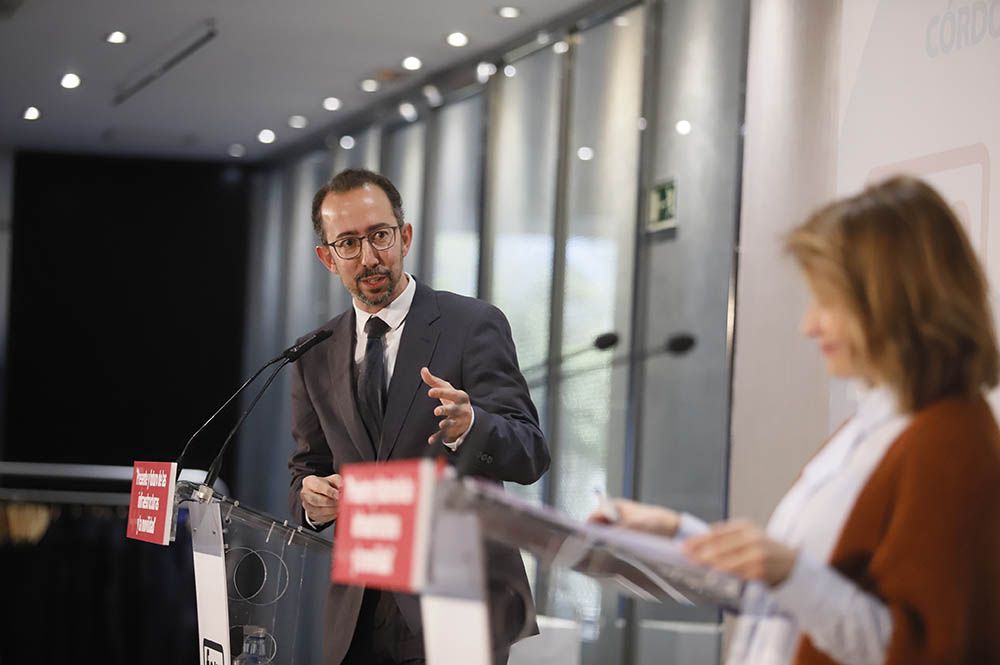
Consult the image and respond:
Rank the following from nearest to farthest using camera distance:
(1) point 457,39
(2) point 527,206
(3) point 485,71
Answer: (2) point 527,206, (1) point 457,39, (3) point 485,71

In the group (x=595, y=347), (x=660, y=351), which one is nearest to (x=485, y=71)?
(x=660, y=351)

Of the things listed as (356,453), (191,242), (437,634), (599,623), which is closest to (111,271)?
(191,242)

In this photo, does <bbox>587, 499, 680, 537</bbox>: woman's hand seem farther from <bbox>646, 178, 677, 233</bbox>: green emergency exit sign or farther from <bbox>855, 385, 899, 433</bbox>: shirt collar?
<bbox>646, 178, 677, 233</bbox>: green emergency exit sign

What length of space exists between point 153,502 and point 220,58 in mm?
5341

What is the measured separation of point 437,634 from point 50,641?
4.88 metres

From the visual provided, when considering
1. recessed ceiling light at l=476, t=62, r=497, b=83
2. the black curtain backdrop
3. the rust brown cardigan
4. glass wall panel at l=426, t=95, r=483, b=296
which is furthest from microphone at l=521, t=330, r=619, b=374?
the black curtain backdrop

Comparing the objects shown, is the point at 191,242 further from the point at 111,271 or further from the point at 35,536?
the point at 35,536

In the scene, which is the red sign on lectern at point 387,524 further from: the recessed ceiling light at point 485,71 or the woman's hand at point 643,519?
the recessed ceiling light at point 485,71

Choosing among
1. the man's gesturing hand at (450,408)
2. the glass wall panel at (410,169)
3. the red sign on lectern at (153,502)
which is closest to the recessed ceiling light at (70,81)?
the glass wall panel at (410,169)

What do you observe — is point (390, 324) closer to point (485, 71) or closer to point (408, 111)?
point (485, 71)

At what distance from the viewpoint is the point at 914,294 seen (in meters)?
1.46

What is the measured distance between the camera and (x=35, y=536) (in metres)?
6.06

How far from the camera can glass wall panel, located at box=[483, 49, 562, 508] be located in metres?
6.53

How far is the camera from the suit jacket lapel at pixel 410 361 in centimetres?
270
